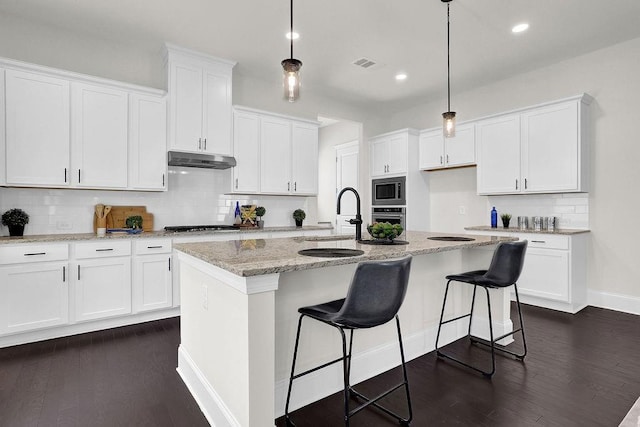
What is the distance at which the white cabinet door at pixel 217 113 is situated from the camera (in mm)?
4199

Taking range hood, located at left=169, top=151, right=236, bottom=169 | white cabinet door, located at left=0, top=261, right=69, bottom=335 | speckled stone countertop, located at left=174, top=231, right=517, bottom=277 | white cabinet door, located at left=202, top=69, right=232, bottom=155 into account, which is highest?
white cabinet door, located at left=202, top=69, right=232, bottom=155

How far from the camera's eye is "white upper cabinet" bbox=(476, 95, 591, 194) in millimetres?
4035

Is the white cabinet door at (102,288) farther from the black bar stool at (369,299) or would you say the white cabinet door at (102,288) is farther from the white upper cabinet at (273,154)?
the black bar stool at (369,299)

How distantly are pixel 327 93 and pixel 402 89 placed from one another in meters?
1.15

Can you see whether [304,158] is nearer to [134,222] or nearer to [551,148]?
[134,222]

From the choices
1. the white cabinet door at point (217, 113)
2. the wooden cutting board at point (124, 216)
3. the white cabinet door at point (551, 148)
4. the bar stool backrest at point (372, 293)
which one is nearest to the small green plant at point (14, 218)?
the wooden cutting board at point (124, 216)

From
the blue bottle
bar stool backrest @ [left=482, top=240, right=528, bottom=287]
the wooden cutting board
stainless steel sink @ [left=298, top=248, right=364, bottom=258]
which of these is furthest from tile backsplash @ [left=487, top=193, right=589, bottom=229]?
the wooden cutting board

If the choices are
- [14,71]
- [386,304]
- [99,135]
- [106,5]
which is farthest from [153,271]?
[386,304]

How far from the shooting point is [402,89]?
5.42m

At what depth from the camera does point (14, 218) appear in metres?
3.27

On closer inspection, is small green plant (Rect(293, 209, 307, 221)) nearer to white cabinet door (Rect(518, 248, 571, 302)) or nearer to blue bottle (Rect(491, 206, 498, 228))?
blue bottle (Rect(491, 206, 498, 228))

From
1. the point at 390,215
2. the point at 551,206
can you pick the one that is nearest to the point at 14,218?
the point at 390,215

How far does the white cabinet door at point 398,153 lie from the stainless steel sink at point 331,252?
12.7ft

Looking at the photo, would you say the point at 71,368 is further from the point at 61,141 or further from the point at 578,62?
the point at 578,62
